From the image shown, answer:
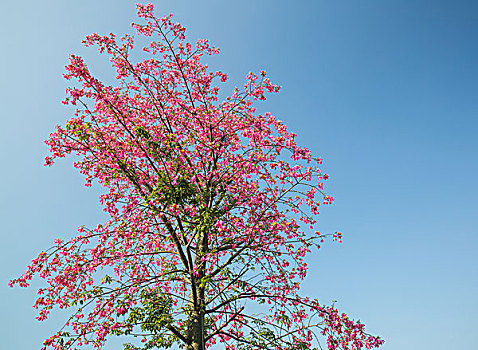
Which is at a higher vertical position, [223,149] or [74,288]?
[223,149]

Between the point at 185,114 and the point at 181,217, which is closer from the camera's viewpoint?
the point at 181,217

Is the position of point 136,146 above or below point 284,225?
above

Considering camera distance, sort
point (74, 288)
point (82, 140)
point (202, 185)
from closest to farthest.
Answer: point (74, 288) < point (82, 140) < point (202, 185)

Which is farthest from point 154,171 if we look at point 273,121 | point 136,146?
point 273,121

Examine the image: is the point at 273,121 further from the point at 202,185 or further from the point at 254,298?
the point at 254,298

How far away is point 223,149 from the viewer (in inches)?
464

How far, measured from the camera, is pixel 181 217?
939 centimetres

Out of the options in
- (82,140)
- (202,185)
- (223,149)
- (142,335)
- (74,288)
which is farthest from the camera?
(223,149)

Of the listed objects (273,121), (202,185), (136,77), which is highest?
(136,77)

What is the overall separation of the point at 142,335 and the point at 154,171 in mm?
4541

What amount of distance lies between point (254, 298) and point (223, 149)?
492 centimetres

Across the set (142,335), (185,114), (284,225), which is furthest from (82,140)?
(284,225)

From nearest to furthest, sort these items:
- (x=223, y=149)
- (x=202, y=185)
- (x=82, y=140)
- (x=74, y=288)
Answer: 1. (x=74, y=288)
2. (x=82, y=140)
3. (x=202, y=185)
4. (x=223, y=149)

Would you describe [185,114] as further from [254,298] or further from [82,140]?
[254,298]
